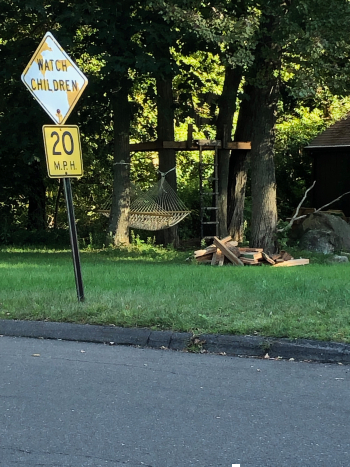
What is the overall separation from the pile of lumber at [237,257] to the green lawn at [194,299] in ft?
7.19

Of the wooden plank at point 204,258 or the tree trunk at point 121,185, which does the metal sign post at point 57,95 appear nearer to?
the wooden plank at point 204,258

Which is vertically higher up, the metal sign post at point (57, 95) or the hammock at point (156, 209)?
the metal sign post at point (57, 95)

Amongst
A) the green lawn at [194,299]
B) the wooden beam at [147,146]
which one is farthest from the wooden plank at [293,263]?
the wooden beam at [147,146]

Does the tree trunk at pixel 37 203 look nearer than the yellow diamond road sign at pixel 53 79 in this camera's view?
No

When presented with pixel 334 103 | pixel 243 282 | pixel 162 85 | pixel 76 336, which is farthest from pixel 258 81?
pixel 334 103

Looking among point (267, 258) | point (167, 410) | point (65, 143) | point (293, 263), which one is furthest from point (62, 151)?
point (293, 263)

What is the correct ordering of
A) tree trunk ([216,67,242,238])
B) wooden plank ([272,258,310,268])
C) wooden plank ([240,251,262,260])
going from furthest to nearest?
tree trunk ([216,67,242,238]) → wooden plank ([240,251,262,260]) → wooden plank ([272,258,310,268])

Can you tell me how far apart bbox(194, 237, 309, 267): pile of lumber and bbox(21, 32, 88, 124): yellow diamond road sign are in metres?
7.10

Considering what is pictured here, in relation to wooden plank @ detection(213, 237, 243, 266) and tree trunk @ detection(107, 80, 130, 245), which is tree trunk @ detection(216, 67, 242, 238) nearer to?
tree trunk @ detection(107, 80, 130, 245)

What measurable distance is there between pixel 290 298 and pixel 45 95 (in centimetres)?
411

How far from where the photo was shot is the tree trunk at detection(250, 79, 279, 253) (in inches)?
616

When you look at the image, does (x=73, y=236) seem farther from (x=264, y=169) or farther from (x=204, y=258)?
(x=264, y=169)

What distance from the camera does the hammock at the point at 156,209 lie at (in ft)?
54.1

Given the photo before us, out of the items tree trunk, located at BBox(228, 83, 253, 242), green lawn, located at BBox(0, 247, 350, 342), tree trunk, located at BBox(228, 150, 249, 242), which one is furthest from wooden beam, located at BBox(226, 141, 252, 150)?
green lawn, located at BBox(0, 247, 350, 342)
